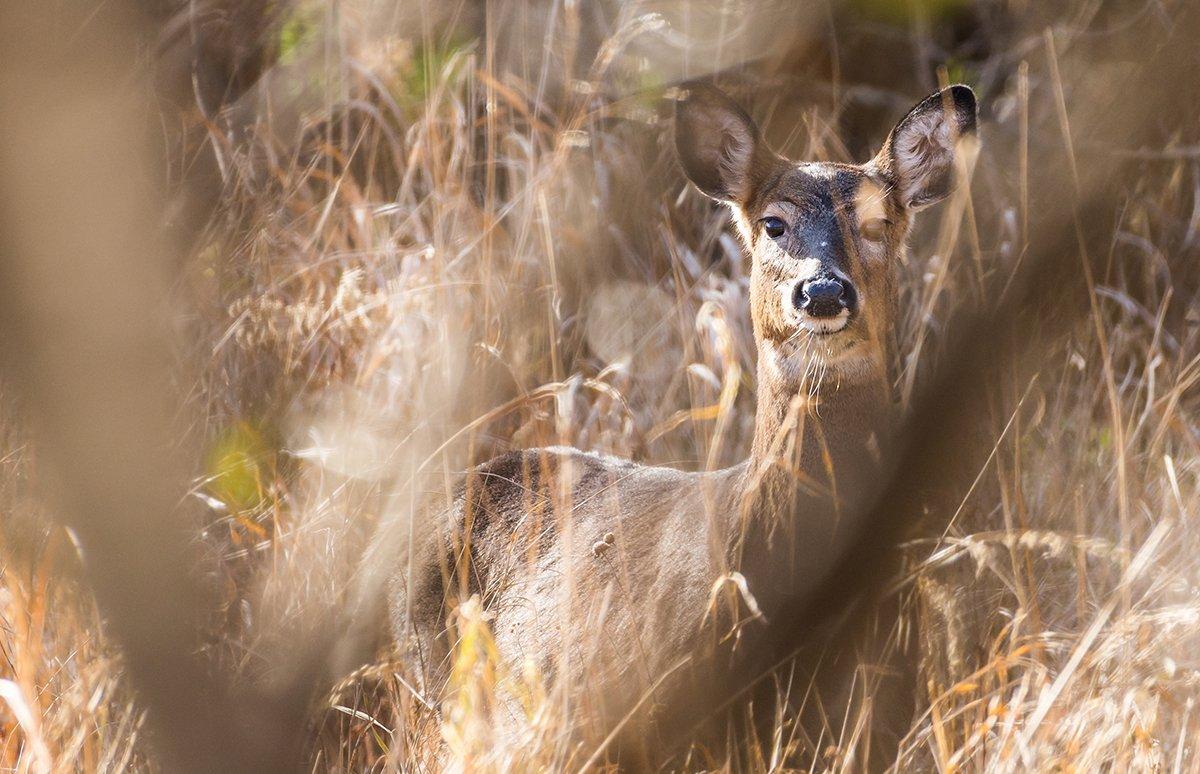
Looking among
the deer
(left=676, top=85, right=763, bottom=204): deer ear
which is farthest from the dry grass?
(left=676, top=85, right=763, bottom=204): deer ear

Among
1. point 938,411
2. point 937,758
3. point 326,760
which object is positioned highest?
point 938,411

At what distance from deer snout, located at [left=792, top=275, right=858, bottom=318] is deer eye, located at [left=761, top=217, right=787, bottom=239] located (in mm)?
324

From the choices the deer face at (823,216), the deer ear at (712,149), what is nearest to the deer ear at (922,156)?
the deer face at (823,216)

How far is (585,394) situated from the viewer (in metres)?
4.68

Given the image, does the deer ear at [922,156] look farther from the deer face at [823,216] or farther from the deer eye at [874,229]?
the deer eye at [874,229]

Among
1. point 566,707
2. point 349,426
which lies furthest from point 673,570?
point 349,426

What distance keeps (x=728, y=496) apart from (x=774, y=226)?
683 millimetres

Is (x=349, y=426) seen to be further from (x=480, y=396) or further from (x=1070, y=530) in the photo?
(x=1070, y=530)

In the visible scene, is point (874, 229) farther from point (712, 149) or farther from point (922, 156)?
point (712, 149)

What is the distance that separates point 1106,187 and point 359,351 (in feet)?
9.84

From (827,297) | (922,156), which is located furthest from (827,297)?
(922,156)

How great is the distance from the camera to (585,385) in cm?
316

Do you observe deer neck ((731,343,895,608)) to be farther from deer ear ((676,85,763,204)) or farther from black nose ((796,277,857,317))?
deer ear ((676,85,763,204))

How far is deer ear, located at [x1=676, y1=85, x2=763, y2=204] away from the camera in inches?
133
